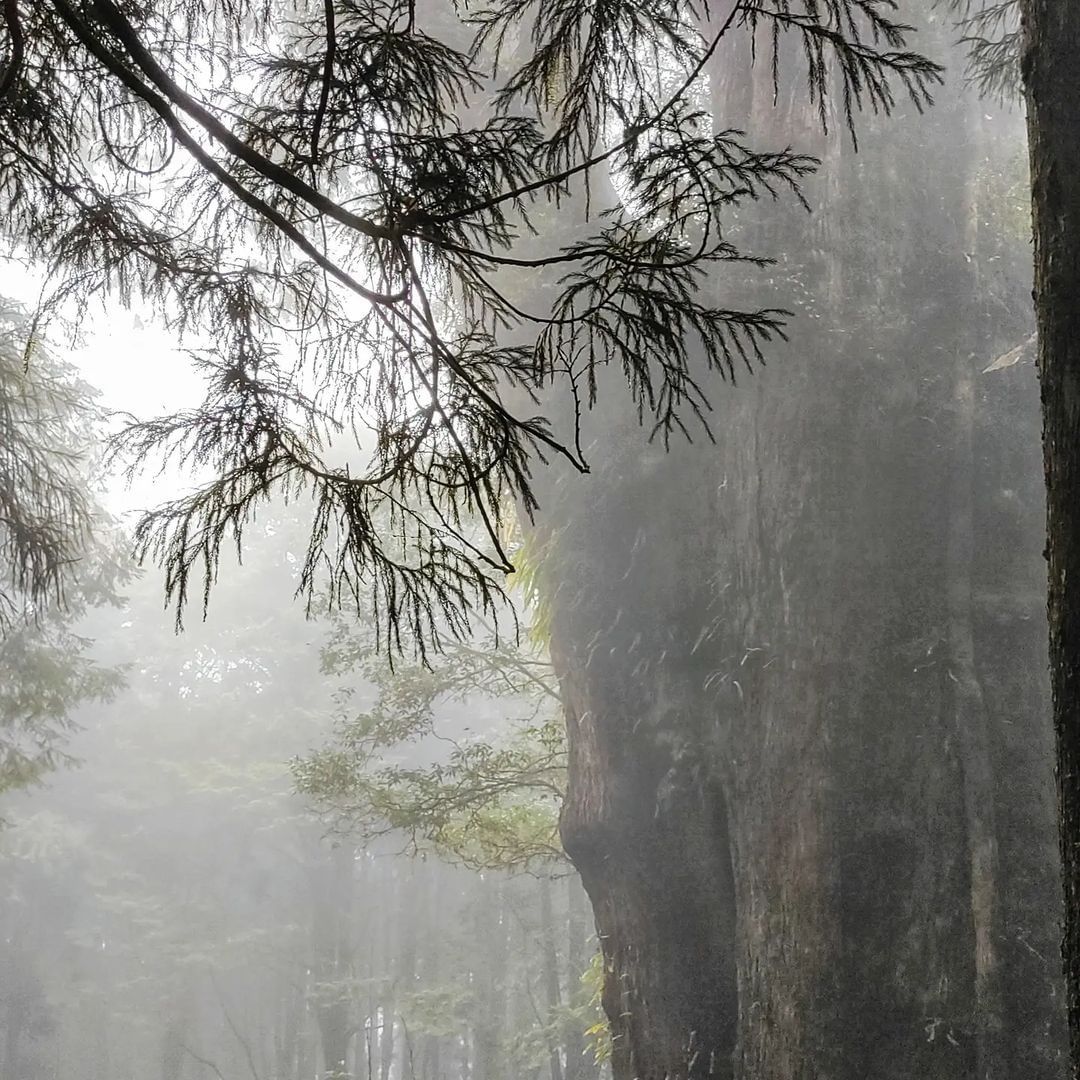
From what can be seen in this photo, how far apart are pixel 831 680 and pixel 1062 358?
3.27m

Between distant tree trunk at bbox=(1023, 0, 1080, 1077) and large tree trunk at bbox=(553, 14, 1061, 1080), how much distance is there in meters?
2.98

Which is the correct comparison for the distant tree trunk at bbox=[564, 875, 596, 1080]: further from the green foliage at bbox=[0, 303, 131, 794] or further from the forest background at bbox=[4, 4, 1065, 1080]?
the forest background at bbox=[4, 4, 1065, 1080]

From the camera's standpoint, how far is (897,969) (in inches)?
179

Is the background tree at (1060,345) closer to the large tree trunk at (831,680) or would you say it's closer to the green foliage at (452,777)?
the large tree trunk at (831,680)

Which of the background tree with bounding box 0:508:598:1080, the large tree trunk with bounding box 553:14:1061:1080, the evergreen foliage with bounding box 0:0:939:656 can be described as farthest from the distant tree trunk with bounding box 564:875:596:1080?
the evergreen foliage with bounding box 0:0:939:656

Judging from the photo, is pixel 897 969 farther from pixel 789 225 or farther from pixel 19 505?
pixel 19 505

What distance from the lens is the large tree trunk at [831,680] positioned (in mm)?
4598

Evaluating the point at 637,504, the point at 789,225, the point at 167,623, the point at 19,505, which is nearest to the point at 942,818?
the point at 637,504

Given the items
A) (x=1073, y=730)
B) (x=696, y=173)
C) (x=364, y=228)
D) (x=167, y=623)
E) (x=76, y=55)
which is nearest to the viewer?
(x=1073, y=730)

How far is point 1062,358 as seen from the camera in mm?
1913

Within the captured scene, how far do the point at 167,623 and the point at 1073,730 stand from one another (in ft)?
87.3

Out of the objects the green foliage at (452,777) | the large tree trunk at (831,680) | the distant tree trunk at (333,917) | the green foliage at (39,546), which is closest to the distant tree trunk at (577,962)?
the distant tree trunk at (333,917)

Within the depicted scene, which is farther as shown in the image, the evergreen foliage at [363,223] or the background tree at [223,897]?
the background tree at [223,897]

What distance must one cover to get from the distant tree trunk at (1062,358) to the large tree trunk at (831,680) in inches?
117
